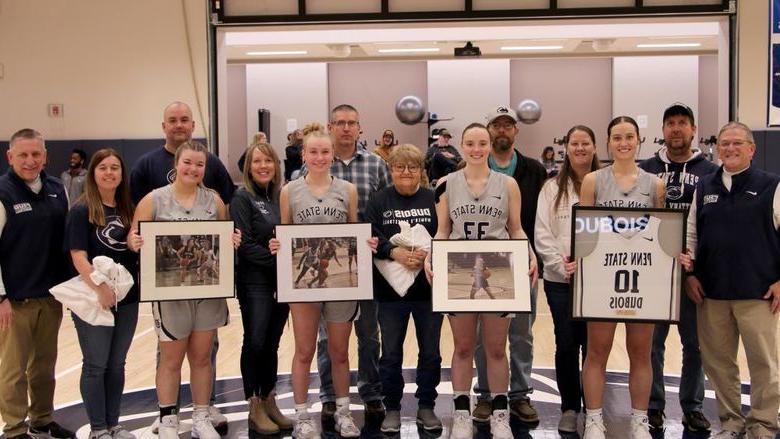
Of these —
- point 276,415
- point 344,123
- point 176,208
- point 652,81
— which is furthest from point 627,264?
point 652,81

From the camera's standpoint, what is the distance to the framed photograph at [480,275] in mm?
3854

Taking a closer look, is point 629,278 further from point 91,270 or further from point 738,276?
point 91,270

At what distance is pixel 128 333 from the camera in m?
4.02

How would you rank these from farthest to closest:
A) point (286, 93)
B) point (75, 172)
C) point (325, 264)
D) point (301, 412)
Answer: point (286, 93) → point (75, 172) → point (301, 412) → point (325, 264)

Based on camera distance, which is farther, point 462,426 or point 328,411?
point 328,411

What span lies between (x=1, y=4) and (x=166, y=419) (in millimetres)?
8036

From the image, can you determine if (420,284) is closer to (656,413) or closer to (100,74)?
(656,413)

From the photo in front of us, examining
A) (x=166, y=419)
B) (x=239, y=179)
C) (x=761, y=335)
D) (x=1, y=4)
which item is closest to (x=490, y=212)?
(x=761, y=335)

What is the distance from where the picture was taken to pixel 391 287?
4.16m

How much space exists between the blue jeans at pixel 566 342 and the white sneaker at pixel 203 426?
75.2 inches

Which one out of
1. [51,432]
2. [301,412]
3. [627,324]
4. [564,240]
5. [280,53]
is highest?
[280,53]

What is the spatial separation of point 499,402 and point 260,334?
4.40ft

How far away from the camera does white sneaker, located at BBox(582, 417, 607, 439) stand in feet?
12.9

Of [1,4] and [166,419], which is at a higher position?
[1,4]
